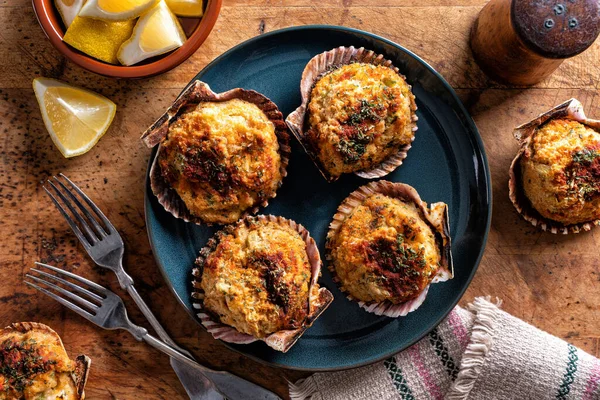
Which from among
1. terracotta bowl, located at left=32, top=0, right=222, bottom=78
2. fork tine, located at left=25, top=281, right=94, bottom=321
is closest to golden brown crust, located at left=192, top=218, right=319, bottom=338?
fork tine, located at left=25, top=281, right=94, bottom=321

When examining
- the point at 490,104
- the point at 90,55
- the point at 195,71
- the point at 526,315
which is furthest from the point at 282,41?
the point at 526,315

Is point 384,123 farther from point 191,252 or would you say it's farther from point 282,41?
point 191,252

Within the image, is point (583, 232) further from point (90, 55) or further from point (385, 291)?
point (90, 55)

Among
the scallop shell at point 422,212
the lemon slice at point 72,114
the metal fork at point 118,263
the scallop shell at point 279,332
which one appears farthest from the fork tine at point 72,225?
the scallop shell at point 422,212

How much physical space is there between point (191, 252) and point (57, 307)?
2.88 feet

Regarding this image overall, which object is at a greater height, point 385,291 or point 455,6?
point 455,6

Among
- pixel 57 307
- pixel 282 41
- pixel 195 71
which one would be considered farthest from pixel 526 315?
pixel 57 307

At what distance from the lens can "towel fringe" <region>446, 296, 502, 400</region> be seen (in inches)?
135

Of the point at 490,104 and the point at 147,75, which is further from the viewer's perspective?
the point at 490,104

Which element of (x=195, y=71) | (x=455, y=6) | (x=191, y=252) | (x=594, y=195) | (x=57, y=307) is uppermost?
(x=455, y=6)

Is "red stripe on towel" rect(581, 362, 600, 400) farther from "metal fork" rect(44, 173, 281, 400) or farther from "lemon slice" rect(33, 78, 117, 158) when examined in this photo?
"lemon slice" rect(33, 78, 117, 158)

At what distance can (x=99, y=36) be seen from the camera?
322 centimetres

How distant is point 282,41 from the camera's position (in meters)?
3.40

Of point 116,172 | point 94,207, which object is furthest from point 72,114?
point 94,207
